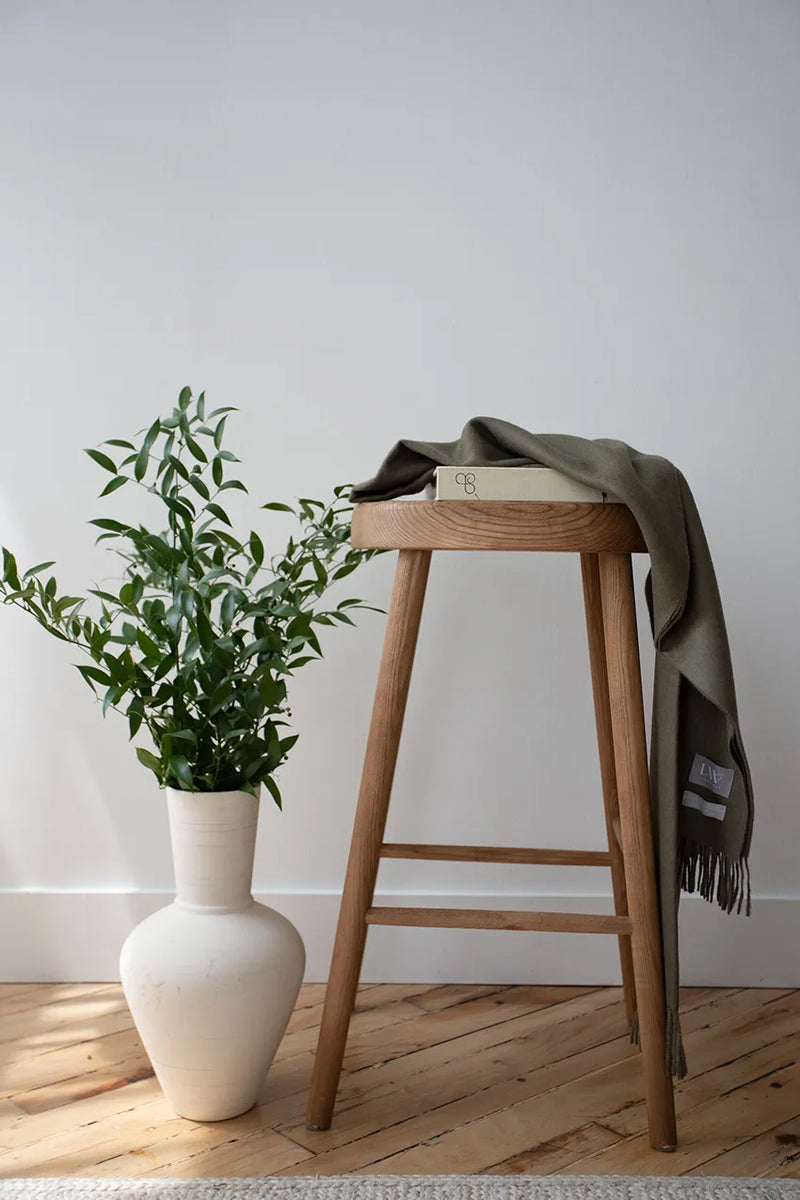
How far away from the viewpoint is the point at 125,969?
117 centimetres

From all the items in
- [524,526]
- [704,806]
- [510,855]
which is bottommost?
[510,855]

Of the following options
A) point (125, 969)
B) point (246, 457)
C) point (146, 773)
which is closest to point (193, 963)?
point (125, 969)

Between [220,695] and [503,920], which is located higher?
[220,695]

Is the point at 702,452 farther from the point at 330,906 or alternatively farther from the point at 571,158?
the point at 330,906

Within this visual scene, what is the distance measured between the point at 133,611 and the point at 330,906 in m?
0.63

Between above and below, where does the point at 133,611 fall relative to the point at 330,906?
above

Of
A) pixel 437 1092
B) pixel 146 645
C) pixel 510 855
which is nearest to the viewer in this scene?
pixel 146 645

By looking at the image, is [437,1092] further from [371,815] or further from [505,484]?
[505,484]

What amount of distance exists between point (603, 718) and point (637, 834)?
27 centimetres

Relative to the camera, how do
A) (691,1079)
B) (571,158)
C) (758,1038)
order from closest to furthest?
(691,1079) → (758,1038) → (571,158)

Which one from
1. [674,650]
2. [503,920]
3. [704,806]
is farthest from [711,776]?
[503,920]

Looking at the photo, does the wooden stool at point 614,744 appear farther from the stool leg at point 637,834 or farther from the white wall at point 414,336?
the white wall at point 414,336

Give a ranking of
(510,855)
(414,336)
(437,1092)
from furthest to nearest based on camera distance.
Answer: (414,336) → (510,855) → (437,1092)

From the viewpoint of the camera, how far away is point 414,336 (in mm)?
1564
